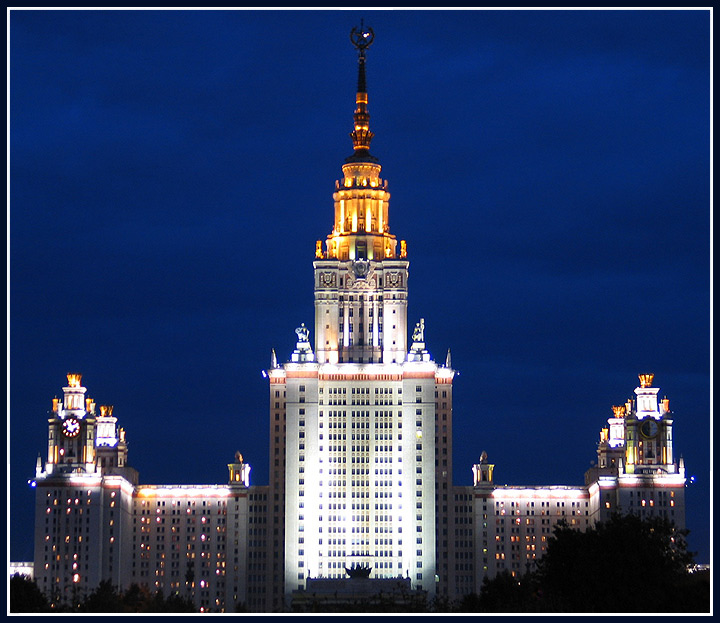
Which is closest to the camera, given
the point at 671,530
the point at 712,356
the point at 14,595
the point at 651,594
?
the point at 712,356

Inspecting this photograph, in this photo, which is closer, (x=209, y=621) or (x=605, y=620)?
(x=209, y=621)

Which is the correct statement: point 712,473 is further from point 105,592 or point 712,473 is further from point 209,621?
point 105,592

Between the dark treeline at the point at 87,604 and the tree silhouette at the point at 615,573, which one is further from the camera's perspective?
the dark treeline at the point at 87,604

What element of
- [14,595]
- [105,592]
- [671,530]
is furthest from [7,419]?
[671,530]

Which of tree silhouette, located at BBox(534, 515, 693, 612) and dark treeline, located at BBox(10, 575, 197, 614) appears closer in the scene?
tree silhouette, located at BBox(534, 515, 693, 612)

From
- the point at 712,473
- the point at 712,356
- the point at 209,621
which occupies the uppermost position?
the point at 712,356

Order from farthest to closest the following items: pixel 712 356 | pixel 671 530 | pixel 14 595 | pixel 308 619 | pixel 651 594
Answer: pixel 671 530 → pixel 14 595 → pixel 651 594 → pixel 308 619 → pixel 712 356

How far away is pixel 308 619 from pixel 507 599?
62158 mm

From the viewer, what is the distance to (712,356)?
8575 centimetres

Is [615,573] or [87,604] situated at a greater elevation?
[615,573]

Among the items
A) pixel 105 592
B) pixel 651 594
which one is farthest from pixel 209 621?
pixel 105 592

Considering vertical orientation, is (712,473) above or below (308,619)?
above

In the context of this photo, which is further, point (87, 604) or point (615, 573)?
point (87, 604)

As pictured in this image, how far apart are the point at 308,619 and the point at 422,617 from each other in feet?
20.9
